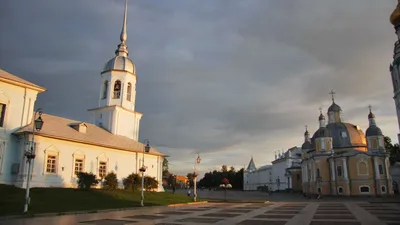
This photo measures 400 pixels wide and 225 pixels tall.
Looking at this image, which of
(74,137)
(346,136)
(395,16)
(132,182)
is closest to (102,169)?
(132,182)

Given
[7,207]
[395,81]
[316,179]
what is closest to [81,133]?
[7,207]

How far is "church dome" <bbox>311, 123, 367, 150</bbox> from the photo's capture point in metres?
61.6

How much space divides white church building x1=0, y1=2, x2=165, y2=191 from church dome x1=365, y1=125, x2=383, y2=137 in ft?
136

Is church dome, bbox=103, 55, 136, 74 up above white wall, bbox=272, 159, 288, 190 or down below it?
above

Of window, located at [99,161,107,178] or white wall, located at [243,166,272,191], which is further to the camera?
white wall, located at [243,166,272,191]

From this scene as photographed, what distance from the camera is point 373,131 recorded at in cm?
5912

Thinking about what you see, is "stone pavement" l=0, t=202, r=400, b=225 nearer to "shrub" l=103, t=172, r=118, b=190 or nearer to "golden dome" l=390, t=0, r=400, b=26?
"shrub" l=103, t=172, r=118, b=190

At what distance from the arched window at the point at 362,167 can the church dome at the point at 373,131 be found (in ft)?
23.1

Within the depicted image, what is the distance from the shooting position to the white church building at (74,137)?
2809 centimetres

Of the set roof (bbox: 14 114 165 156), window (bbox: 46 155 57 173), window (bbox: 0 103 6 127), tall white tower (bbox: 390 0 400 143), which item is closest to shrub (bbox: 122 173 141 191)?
roof (bbox: 14 114 165 156)

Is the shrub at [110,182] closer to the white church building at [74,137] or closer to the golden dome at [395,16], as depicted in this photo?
the white church building at [74,137]

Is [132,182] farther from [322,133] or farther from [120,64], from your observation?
[322,133]

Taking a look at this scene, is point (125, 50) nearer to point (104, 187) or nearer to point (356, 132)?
point (104, 187)

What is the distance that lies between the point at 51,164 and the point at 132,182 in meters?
9.76
